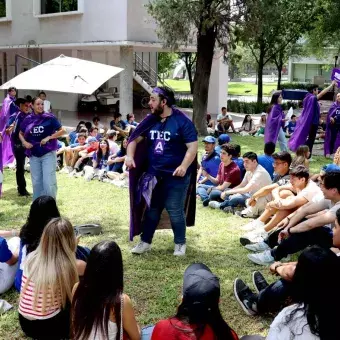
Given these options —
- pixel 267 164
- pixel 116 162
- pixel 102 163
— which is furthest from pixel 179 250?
pixel 102 163

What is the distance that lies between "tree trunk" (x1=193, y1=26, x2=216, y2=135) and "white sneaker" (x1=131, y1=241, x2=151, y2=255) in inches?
418

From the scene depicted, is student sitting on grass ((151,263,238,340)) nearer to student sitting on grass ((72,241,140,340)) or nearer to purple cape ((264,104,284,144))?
student sitting on grass ((72,241,140,340))

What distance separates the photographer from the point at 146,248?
19.1ft

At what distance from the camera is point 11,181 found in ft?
32.7

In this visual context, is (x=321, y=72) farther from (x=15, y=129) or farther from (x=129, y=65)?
(x=15, y=129)

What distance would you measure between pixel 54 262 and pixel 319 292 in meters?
1.69

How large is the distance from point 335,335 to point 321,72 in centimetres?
6182

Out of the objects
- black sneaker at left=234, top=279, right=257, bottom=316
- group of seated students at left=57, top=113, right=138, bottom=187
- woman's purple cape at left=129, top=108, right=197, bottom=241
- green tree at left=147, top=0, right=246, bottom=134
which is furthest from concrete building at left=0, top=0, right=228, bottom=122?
black sneaker at left=234, top=279, right=257, bottom=316

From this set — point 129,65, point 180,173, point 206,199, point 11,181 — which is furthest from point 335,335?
point 129,65

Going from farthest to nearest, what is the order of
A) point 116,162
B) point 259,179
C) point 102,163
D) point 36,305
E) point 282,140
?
point 282,140 → point 102,163 → point 116,162 → point 259,179 → point 36,305

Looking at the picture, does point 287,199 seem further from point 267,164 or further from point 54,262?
point 54,262

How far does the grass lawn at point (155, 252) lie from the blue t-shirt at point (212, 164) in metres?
0.73

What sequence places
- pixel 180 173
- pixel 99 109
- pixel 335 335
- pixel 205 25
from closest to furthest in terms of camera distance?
pixel 335 335 → pixel 180 173 → pixel 205 25 → pixel 99 109

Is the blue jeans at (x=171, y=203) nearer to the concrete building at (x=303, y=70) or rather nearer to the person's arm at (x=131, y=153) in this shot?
the person's arm at (x=131, y=153)
